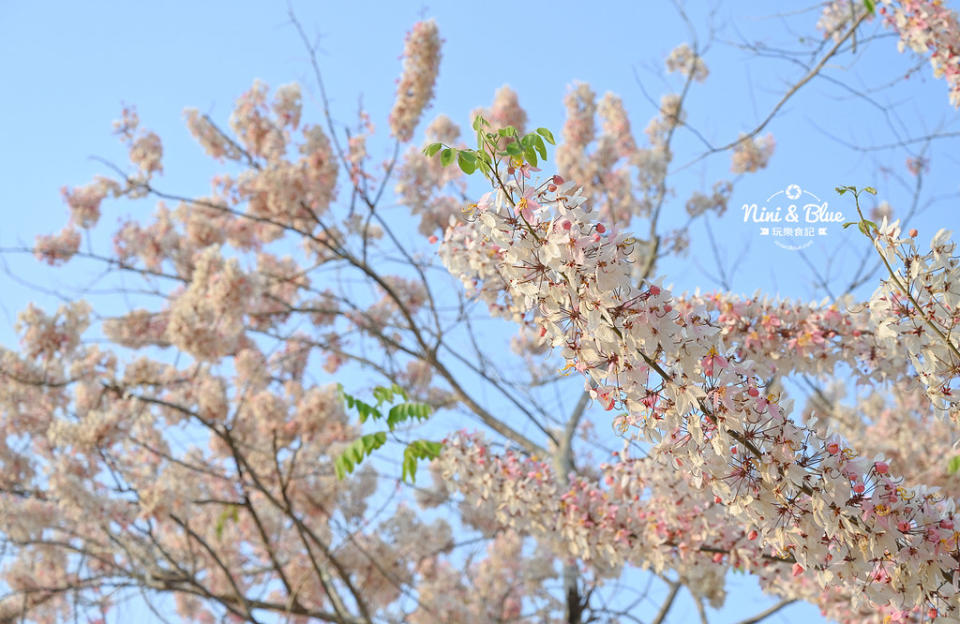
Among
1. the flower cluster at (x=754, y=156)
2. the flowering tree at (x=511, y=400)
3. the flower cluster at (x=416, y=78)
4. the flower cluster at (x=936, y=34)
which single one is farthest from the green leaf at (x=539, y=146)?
the flower cluster at (x=754, y=156)

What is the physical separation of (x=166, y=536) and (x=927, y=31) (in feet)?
24.1

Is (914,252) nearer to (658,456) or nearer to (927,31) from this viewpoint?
(658,456)

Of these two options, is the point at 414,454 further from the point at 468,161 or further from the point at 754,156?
the point at 754,156

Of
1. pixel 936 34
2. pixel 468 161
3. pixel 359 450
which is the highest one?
pixel 936 34

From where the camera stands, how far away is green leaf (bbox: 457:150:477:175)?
60.6 inches

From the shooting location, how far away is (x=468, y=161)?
5.08 feet

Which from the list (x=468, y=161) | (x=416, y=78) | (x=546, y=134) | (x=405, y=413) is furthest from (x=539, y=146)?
(x=416, y=78)

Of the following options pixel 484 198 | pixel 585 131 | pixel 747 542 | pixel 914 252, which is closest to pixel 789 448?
pixel 914 252

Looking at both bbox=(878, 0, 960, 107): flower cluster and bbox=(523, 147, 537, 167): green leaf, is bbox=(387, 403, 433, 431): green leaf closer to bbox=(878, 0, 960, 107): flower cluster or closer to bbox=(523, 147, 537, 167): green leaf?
bbox=(523, 147, 537, 167): green leaf

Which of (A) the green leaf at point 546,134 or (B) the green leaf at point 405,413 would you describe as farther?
(B) the green leaf at point 405,413

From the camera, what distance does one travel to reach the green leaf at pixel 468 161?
5.05 feet

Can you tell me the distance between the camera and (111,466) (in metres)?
4.38

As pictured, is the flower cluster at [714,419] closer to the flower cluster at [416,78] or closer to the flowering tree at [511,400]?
the flowering tree at [511,400]

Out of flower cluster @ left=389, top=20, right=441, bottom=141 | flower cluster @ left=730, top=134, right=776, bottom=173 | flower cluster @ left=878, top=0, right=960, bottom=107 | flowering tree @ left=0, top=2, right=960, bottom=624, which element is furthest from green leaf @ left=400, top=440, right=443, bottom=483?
flower cluster @ left=730, top=134, right=776, bottom=173
